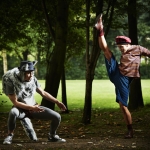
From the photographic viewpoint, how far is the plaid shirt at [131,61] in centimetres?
599

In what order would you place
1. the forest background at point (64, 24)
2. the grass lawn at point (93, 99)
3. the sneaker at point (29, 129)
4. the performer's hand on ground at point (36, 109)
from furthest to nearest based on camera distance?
the grass lawn at point (93, 99) < the forest background at point (64, 24) < the sneaker at point (29, 129) < the performer's hand on ground at point (36, 109)

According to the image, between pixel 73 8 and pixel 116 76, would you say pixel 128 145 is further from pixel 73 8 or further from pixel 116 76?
pixel 73 8

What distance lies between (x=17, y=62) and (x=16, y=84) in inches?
2202

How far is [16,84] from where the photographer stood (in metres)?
5.61

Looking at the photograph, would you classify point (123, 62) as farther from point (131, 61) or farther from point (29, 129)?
point (29, 129)

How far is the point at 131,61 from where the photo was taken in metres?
5.98

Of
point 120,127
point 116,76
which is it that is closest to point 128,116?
point 116,76

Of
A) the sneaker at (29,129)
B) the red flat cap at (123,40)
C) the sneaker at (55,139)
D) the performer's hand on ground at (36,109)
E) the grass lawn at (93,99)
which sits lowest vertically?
the grass lawn at (93,99)

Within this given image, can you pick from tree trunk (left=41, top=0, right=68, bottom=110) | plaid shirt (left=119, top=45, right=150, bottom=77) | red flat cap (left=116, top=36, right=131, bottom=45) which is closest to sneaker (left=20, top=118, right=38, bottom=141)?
plaid shirt (left=119, top=45, right=150, bottom=77)

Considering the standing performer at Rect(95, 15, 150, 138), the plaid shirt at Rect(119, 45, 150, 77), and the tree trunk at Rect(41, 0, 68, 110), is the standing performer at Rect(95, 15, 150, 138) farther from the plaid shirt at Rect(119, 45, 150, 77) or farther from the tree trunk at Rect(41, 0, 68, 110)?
the tree trunk at Rect(41, 0, 68, 110)

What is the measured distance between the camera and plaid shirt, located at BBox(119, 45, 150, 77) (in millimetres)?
5992

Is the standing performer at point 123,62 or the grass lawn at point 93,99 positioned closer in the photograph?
the standing performer at point 123,62

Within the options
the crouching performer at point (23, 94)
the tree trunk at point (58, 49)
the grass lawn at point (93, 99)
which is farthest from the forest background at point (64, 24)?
the crouching performer at point (23, 94)

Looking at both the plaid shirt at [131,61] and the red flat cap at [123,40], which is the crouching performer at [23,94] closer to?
the plaid shirt at [131,61]
